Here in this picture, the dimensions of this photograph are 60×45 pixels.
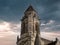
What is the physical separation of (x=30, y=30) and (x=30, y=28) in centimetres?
81

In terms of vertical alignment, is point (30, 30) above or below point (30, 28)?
below

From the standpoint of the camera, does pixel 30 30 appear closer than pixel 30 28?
Yes

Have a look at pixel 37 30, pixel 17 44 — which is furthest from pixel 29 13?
pixel 17 44

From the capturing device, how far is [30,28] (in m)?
68.0

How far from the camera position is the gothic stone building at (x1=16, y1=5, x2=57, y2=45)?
2581 inches

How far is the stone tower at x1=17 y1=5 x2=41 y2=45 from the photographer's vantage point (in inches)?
2591

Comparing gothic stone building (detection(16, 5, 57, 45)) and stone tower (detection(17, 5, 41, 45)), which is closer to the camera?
gothic stone building (detection(16, 5, 57, 45))

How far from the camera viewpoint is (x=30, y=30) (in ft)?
221

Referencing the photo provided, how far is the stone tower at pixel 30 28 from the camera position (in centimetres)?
6581

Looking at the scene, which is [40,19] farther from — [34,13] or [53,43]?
[53,43]

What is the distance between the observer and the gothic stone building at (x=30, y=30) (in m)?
65.6

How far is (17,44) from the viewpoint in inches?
2773

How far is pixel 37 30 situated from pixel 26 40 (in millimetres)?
5791

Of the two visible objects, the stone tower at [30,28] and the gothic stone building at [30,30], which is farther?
the stone tower at [30,28]
